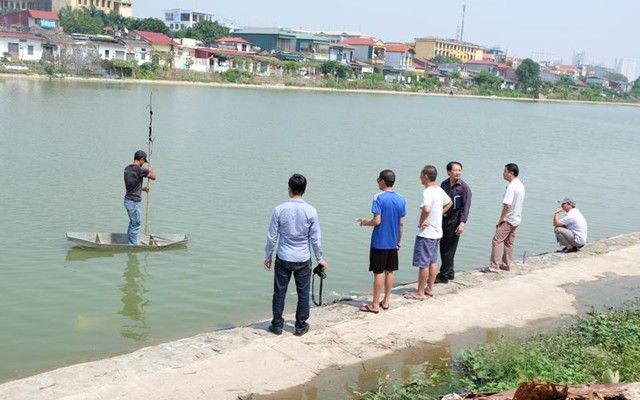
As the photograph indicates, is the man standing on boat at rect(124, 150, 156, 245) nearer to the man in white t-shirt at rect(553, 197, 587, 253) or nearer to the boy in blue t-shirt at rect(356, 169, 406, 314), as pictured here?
the boy in blue t-shirt at rect(356, 169, 406, 314)

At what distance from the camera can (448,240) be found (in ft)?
29.4

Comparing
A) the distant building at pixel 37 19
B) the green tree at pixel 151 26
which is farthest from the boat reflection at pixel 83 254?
the distant building at pixel 37 19

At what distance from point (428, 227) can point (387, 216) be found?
3.17 feet

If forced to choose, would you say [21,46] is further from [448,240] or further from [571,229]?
[448,240]

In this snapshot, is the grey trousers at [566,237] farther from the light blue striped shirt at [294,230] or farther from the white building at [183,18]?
the white building at [183,18]

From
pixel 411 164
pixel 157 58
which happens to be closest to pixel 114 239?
pixel 411 164

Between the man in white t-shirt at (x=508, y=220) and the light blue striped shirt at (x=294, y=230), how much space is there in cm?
374

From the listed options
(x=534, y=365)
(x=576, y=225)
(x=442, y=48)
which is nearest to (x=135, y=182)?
(x=534, y=365)

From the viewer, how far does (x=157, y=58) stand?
7819 cm

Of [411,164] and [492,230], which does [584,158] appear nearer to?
[411,164]

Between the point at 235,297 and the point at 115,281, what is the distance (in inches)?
79.4

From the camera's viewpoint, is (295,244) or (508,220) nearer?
(295,244)

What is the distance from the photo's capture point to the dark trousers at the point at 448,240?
879 cm

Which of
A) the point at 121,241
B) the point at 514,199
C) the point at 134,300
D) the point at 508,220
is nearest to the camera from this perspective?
the point at 134,300
